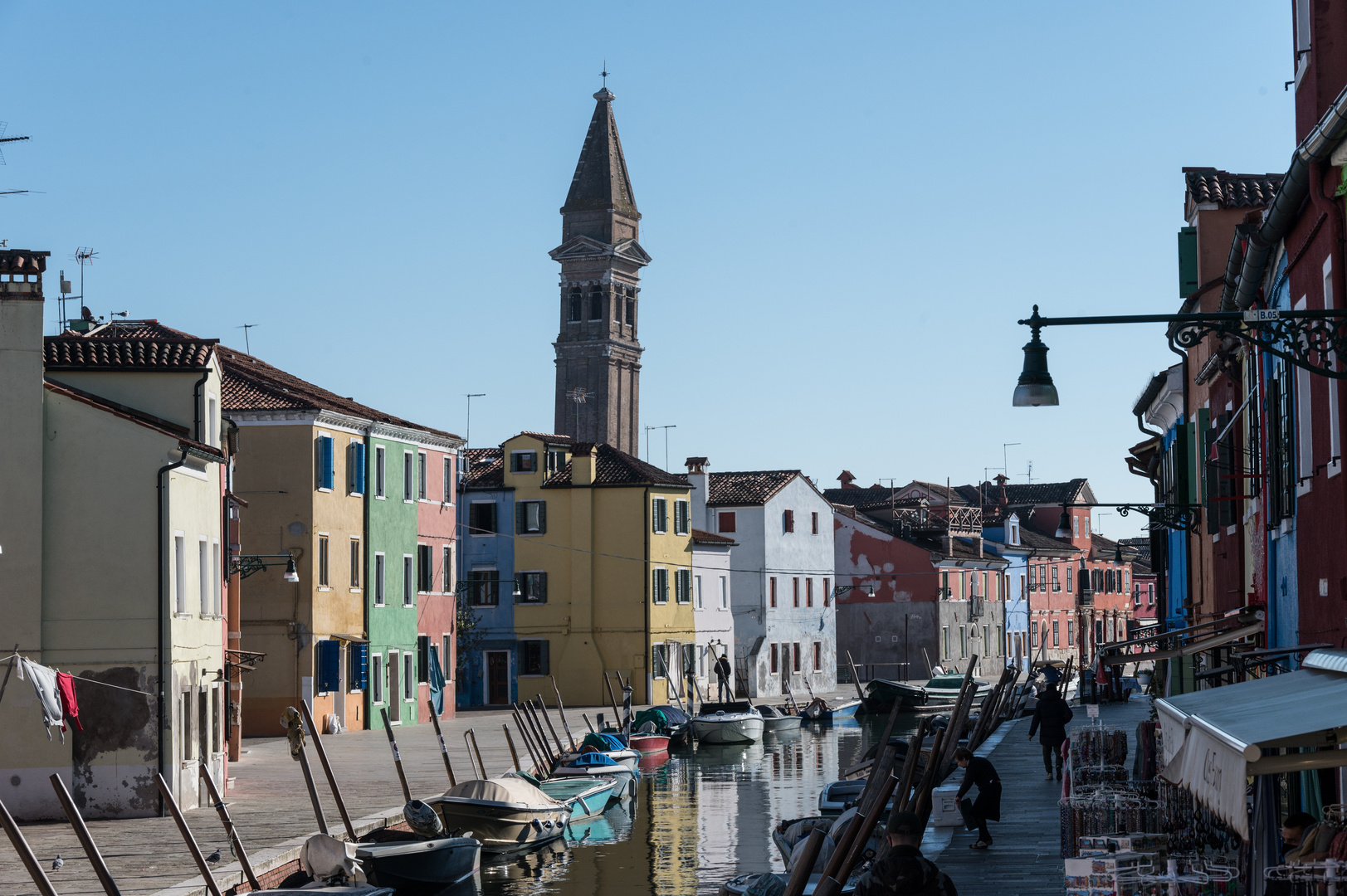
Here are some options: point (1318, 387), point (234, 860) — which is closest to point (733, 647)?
point (234, 860)

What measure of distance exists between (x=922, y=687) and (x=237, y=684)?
35.0m

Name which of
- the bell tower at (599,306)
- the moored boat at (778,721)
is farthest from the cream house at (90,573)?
the bell tower at (599,306)

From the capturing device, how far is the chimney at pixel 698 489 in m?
66.5

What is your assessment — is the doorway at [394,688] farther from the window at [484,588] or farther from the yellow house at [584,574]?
the window at [484,588]

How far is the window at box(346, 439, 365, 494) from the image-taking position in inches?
1738

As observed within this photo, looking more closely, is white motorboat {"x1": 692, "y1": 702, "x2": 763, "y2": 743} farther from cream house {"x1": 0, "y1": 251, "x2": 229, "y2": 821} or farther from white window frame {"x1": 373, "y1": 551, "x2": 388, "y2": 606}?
A: cream house {"x1": 0, "y1": 251, "x2": 229, "y2": 821}

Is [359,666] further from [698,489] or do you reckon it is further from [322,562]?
[698,489]

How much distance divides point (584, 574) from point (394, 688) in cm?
1055

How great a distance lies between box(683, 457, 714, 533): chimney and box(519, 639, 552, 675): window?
12249 millimetres

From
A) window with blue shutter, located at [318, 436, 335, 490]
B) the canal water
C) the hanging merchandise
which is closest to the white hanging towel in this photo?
the hanging merchandise

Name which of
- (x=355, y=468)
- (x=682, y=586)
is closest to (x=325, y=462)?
(x=355, y=468)

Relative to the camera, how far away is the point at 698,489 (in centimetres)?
6688

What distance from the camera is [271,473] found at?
4231 cm

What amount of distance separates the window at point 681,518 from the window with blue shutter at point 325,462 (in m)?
16.8
